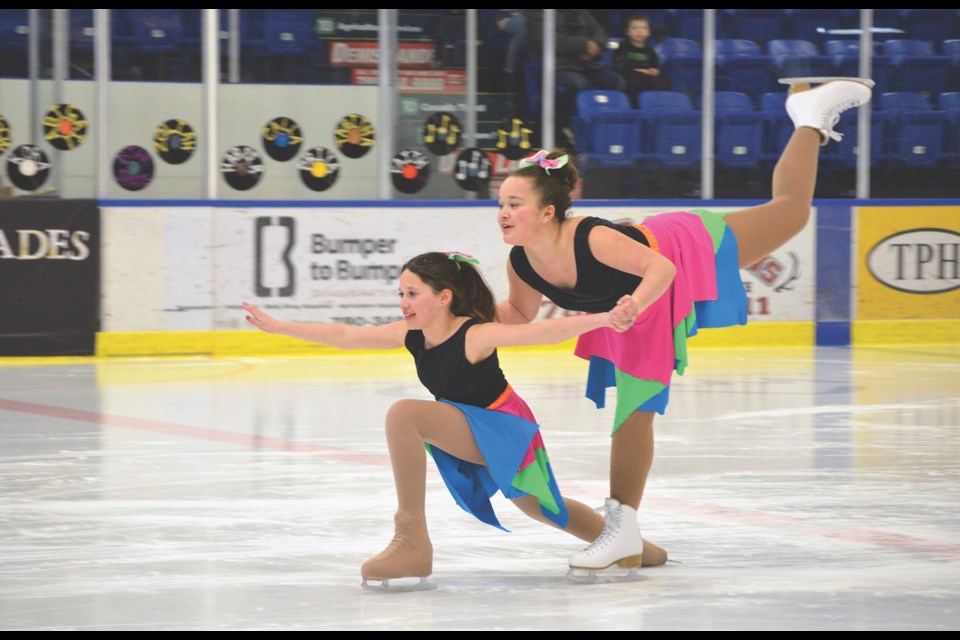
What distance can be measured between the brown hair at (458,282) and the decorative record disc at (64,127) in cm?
780

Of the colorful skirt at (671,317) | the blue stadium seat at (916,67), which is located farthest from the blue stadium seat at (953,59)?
the colorful skirt at (671,317)

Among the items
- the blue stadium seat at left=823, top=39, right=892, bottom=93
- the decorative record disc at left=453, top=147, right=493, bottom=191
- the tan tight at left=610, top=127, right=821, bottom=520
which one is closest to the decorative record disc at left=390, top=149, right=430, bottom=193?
the decorative record disc at left=453, top=147, right=493, bottom=191

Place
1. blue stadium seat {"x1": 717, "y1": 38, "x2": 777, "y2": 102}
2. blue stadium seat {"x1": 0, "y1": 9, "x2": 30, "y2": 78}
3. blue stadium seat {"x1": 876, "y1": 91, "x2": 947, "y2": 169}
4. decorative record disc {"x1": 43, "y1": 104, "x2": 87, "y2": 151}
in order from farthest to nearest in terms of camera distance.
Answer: blue stadium seat {"x1": 717, "y1": 38, "x2": 777, "y2": 102} < blue stadium seat {"x1": 876, "y1": 91, "x2": 947, "y2": 169} < blue stadium seat {"x1": 0, "y1": 9, "x2": 30, "y2": 78} < decorative record disc {"x1": 43, "y1": 104, "x2": 87, "y2": 151}

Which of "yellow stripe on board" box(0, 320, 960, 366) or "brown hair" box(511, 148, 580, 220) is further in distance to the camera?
"yellow stripe on board" box(0, 320, 960, 366)

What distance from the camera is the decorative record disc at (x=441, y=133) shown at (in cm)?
1145

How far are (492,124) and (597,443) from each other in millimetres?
5716

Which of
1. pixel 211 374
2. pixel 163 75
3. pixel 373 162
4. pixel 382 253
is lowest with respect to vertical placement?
pixel 211 374

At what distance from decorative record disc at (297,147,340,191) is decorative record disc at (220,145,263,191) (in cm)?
36

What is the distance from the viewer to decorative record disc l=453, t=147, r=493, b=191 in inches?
451

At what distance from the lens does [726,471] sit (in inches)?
218

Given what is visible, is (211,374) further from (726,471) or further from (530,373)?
(726,471)

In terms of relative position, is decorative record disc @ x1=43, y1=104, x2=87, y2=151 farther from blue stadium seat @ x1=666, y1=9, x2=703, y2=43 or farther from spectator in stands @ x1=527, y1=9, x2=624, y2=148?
blue stadium seat @ x1=666, y1=9, x2=703, y2=43

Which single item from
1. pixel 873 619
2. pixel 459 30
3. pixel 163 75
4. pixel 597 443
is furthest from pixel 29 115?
pixel 873 619

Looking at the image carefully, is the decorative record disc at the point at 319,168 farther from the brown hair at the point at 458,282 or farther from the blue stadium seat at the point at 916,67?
the brown hair at the point at 458,282
